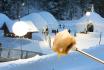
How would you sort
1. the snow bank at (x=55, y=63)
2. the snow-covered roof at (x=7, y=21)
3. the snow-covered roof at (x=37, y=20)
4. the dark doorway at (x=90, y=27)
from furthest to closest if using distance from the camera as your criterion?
the snow-covered roof at (x=37, y=20)
the dark doorway at (x=90, y=27)
the snow-covered roof at (x=7, y=21)
the snow bank at (x=55, y=63)

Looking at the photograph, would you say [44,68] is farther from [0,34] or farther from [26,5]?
[26,5]

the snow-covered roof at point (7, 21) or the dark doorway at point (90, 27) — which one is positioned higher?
the snow-covered roof at point (7, 21)

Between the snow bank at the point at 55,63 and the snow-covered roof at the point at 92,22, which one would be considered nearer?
the snow bank at the point at 55,63

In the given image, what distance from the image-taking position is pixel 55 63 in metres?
8.26

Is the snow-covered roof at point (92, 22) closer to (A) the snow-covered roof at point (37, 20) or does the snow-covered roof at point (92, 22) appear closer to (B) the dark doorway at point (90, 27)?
(B) the dark doorway at point (90, 27)

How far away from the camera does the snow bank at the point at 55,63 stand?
671cm

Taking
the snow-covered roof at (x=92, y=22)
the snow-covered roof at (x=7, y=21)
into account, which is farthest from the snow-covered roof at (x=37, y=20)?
the snow-covered roof at (x=92, y=22)

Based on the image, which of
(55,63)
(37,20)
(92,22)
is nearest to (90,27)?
(92,22)

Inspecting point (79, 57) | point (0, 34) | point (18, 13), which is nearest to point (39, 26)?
point (0, 34)

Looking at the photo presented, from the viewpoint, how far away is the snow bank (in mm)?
6707

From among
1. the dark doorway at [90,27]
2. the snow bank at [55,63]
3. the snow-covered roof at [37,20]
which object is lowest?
the dark doorway at [90,27]

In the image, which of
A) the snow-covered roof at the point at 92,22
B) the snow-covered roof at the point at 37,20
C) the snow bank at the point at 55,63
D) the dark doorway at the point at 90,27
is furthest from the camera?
the snow-covered roof at the point at 92,22

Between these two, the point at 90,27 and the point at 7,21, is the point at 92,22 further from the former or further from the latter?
the point at 7,21

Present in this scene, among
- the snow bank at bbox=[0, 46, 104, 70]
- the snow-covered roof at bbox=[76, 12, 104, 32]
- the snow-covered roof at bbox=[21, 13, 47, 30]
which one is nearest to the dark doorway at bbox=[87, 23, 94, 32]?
the snow-covered roof at bbox=[76, 12, 104, 32]
